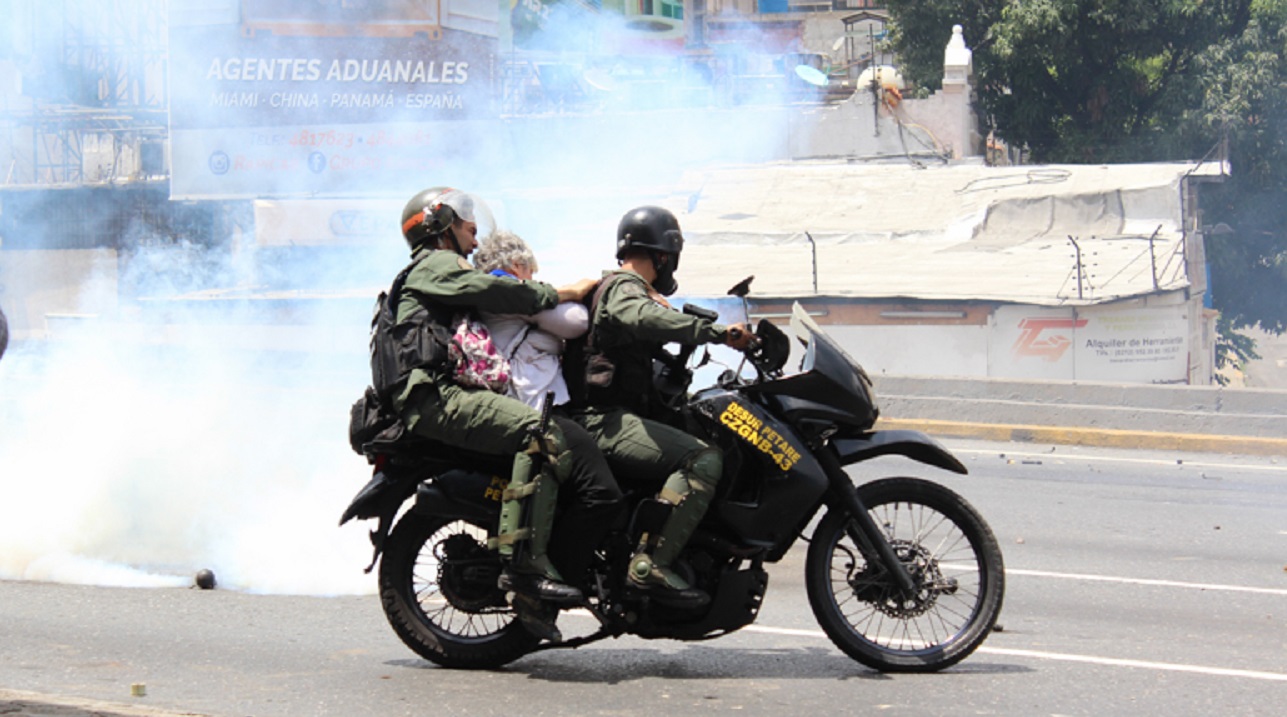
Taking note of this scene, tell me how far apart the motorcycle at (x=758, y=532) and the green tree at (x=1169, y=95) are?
1097 inches

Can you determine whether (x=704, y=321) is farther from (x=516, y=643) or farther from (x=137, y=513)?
(x=137, y=513)

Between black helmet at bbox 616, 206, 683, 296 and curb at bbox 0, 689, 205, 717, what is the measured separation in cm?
202

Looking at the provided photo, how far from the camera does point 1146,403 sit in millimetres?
14492

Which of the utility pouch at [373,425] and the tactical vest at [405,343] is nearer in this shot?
the tactical vest at [405,343]

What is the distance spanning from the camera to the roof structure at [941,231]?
23875mm

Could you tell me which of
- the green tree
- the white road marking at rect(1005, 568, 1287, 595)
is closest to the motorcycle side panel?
the white road marking at rect(1005, 568, 1287, 595)

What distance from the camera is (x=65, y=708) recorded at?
433 centimetres

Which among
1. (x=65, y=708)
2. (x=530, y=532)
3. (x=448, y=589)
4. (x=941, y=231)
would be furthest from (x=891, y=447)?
(x=941, y=231)

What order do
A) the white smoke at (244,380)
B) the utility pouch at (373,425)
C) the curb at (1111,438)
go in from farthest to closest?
the curb at (1111,438)
the white smoke at (244,380)
the utility pouch at (373,425)

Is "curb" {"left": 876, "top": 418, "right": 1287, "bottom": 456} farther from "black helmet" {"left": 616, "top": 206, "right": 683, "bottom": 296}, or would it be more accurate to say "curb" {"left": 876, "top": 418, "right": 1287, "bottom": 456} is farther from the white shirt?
the white shirt

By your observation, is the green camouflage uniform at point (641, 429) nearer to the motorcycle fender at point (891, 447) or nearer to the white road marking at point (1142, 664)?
the motorcycle fender at point (891, 447)

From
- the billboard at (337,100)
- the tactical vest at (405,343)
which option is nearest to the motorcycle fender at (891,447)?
the tactical vest at (405,343)

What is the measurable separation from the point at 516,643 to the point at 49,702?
150cm

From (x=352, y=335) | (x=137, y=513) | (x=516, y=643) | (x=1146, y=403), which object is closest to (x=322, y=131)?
(x=352, y=335)
